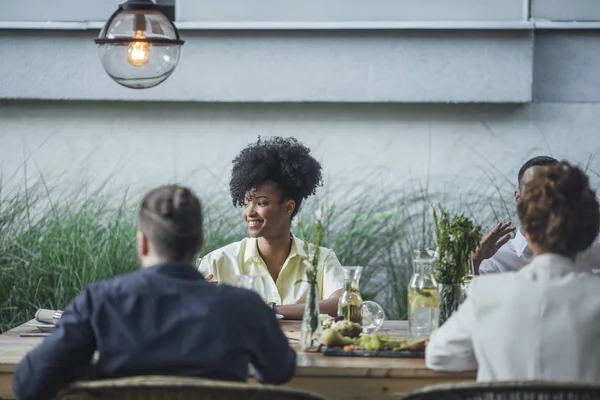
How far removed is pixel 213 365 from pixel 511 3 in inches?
171

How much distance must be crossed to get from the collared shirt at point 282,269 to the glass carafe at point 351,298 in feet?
2.30

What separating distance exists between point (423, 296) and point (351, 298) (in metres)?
0.26

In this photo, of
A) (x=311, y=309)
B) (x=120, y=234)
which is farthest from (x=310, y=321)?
(x=120, y=234)

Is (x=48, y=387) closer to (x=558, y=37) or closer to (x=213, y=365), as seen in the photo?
(x=213, y=365)

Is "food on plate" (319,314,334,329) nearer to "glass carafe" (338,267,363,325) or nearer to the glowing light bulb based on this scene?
"glass carafe" (338,267,363,325)

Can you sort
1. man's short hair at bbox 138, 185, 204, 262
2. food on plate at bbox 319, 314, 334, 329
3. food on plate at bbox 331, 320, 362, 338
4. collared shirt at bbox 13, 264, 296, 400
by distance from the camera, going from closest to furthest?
collared shirt at bbox 13, 264, 296, 400
man's short hair at bbox 138, 185, 204, 262
food on plate at bbox 331, 320, 362, 338
food on plate at bbox 319, 314, 334, 329

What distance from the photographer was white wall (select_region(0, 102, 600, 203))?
22.4 ft

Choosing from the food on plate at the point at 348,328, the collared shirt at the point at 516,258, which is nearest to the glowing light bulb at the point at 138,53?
the food on plate at the point at 348,328

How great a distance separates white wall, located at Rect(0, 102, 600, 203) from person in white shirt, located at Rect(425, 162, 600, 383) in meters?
3.48

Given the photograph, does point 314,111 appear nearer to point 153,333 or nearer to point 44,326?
point 44,326

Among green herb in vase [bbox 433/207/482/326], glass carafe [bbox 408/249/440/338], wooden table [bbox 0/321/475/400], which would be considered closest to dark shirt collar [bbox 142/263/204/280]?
wooden table [bbox 0/321/475/400]

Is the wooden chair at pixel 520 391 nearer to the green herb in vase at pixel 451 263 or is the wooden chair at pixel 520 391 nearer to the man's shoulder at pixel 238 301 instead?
the man's shoulder at pixel 238 301

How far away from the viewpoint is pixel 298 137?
691 cm

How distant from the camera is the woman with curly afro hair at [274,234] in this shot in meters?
4.84
